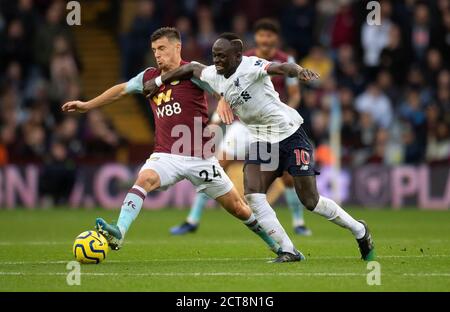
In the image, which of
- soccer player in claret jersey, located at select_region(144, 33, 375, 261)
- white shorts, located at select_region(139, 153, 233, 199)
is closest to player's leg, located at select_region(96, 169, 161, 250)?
white shorts, located at select_region(139, 153, 233, 199)

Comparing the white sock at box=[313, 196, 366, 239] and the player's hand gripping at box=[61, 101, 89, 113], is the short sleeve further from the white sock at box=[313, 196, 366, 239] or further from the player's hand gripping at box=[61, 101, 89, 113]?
the white sock at box=[313, 196, 366, 239]

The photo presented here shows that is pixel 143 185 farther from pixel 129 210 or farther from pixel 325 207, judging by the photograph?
pixel 325 207

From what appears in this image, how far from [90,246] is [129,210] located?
0.50 meters

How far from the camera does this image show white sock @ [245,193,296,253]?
33.0 feet

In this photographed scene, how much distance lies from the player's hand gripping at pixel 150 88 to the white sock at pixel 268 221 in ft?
4.75

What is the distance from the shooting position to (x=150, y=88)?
34.2 feet

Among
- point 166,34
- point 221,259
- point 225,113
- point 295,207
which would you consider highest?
point 166,34

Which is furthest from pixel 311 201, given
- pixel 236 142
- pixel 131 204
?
pixel 236 142

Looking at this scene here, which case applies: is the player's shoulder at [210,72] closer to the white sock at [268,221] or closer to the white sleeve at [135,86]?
the white sleeve at [135,86]

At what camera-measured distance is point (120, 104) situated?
24859 mm

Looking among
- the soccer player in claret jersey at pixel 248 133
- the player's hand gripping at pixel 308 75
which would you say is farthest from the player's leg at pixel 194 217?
the player's hand gripping at pixel 308 75

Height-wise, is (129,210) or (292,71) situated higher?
(292,71)

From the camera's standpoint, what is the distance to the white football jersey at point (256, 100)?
9961 millimetres

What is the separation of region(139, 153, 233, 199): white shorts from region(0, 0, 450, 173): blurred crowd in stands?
10.0 m
